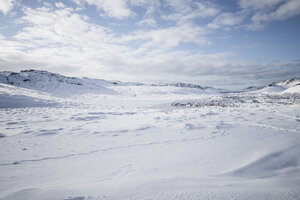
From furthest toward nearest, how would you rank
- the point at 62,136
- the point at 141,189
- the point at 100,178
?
the point at 62,136, the point at 100,178, the point at 141,189

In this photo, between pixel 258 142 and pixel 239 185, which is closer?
pixel 239 185

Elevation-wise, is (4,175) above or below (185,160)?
below

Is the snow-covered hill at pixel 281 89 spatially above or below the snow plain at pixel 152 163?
above

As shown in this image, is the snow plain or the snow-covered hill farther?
the snow-covered hill

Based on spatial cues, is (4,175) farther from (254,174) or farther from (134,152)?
(254,174)

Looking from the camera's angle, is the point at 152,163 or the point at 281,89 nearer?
the point at 152,163

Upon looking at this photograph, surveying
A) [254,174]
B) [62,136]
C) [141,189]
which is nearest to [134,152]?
[141,189]

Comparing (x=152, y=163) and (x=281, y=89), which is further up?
(x=281, y=89)

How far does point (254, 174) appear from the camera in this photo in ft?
6.74

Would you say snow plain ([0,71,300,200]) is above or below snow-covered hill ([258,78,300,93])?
below

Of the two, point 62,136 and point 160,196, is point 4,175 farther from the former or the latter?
point 160,196

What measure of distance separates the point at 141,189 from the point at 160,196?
234 mm

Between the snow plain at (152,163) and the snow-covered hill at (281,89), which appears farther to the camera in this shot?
the snow-covered hill at (281,89)

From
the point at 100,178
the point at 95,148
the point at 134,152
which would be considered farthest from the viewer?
the point at 95,148
